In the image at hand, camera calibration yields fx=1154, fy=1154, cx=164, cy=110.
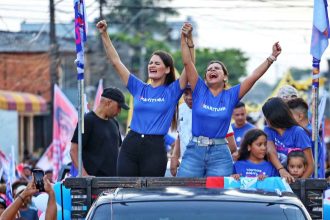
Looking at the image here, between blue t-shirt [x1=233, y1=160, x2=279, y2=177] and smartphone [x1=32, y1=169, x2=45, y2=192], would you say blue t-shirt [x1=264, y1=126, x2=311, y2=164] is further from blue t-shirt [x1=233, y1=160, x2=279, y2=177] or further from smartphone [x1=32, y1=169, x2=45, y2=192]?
smartphone [x1=32, y1=169, x2=45, y2=192]

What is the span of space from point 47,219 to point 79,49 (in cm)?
156

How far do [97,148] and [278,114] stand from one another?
73.1 inches

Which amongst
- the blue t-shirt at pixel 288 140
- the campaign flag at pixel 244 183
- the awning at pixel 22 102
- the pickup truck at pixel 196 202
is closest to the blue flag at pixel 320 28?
the blue t-shirt at pixel 288 140

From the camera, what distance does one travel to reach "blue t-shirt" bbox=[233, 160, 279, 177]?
9820 millimetres

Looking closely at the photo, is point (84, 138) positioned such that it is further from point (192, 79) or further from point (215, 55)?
point (215, 55)

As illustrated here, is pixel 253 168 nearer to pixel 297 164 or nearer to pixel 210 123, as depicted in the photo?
pixel 297 164

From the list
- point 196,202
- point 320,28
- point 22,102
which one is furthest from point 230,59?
point 196,202

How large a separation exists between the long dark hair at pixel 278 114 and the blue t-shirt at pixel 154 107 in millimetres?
1039

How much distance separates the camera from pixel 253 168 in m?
9.88

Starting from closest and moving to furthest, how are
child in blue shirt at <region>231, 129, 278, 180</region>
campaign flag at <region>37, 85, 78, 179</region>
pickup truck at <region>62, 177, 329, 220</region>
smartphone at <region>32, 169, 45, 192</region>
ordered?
pickup truck at <region>62, 177, 329, 220</region>, smartphone at <region>32, 169, 45, 192</region>, child in blue shirt at <region>231, 129, 278, 180</region>, campaign flag at <region>37, 85, 78, 179</region>

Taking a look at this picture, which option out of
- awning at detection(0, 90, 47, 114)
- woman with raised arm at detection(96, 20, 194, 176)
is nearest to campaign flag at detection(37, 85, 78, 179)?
woman with raised arm at detection(96, 20, 194, 176)

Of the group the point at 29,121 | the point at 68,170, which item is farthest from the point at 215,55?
the point at 68,170

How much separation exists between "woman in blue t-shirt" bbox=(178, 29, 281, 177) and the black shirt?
1515mm

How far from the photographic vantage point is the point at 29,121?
1747 inches
